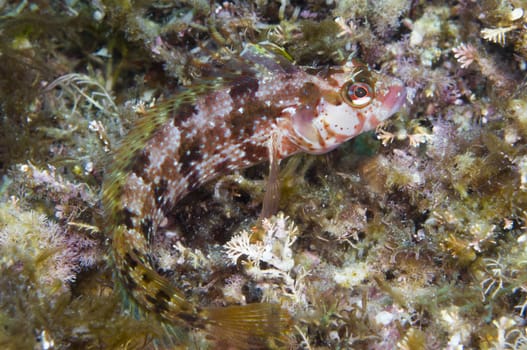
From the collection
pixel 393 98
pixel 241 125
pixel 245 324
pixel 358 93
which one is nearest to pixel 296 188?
pixel 241 125

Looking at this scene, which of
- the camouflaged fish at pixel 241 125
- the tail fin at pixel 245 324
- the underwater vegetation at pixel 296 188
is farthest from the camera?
the camouflaged fish at pixel 241 125

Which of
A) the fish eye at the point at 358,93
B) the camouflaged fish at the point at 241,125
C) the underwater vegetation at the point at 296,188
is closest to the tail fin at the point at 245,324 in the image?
the underwater vegetation at the point at 296,188

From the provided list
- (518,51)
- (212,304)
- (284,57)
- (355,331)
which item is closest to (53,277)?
(212,304)

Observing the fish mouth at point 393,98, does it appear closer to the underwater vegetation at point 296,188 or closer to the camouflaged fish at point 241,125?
the camouflaged fish at point 241,125

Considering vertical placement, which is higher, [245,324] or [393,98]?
[393,98]

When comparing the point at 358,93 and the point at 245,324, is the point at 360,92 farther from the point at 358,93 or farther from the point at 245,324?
the point at 245,324

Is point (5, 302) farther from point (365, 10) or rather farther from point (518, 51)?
point (518, 51)
